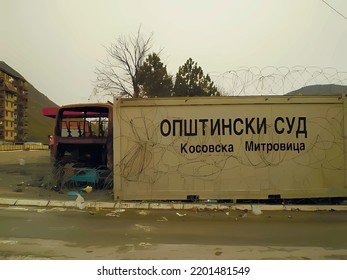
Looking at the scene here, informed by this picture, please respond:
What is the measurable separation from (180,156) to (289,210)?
2948 millimetres

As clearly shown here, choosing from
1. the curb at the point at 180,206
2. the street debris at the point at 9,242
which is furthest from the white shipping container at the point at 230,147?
the street debris at the point at 9,242

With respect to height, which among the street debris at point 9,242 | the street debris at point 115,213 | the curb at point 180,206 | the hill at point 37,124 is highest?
the hill at point 37,124

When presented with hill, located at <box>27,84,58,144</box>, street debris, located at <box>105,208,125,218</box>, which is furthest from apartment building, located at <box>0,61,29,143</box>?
street debris, located at <box>105,208,125,218</box>

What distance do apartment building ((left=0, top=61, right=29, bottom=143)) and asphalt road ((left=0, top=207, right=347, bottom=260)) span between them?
225 feet

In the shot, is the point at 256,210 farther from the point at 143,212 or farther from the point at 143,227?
the point at 143,227

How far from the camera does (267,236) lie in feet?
19.6

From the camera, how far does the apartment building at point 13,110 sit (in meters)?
73.6

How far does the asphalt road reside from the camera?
5000mm

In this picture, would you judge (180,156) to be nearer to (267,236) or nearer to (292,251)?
(267,236)

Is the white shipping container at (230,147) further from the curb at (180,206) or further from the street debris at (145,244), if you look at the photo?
the street debris at (145,244)

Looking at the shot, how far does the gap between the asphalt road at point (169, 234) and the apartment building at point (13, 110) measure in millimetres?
68667

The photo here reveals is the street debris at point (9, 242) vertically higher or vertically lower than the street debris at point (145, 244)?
higher

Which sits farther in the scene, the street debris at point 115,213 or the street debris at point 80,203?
the street debris at point 80,203

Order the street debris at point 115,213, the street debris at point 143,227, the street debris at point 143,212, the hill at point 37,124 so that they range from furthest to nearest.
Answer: the hill at point 37,124, the street debris at point 143,212, the street debris at point 115,213, the street debris at point 143,227
